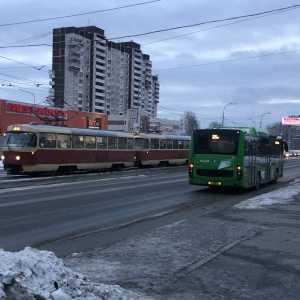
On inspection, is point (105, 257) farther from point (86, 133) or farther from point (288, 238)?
point (86, 133)

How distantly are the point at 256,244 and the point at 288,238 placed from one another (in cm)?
106

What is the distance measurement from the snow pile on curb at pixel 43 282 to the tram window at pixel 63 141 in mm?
21935

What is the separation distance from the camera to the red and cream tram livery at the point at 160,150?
1518 inches

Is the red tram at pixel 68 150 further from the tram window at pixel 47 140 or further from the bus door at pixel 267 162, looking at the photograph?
the bus door at pixel 267 162

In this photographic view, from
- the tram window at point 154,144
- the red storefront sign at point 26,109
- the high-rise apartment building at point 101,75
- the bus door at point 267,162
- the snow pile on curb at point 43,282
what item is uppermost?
the high-rise apartment building at point 101,75

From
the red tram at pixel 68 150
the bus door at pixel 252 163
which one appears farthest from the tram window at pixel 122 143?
the bus door at pixel 252 163

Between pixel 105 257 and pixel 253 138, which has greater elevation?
pixel 253 138

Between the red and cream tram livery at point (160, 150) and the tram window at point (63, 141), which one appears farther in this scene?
the red and cream tram livery at point (160, 150)

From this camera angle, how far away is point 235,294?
5.47 metres

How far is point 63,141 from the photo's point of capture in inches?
1070

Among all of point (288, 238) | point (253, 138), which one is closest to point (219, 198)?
point (253, 138)

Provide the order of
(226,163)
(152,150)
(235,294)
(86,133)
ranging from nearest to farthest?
1. (235,294)
2. (226,163)
3. (86,133)
4. (152,150)

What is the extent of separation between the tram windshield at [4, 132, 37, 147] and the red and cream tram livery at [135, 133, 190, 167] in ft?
46.4

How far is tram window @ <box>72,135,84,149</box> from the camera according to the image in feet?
92.3
